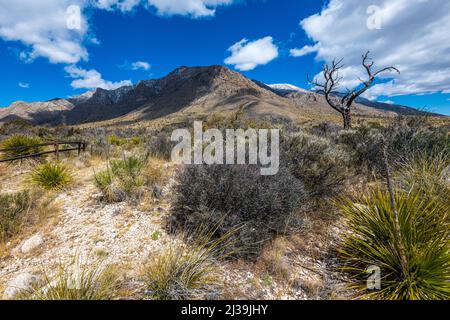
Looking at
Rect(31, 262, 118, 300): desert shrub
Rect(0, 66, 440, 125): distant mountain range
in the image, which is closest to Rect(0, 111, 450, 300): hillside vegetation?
Rect(31, 262, 118, 300): desert shrub

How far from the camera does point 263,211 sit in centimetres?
331

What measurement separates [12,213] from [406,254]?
6.05 m

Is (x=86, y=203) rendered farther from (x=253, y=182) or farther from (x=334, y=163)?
(x=334, y=163)

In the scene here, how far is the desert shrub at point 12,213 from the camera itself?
340cm

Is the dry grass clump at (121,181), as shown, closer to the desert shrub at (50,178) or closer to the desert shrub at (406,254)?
the desert shrub at (50,178)

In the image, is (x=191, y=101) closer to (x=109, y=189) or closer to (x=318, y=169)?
(x=109, y=189)

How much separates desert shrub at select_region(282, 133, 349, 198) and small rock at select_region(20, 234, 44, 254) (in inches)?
181

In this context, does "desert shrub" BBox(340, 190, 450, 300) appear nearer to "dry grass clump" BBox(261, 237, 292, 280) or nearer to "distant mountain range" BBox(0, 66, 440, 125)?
"dry grass clump" BBox(261, 237, 292, 280)

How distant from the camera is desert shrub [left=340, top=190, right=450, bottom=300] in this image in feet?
6.85

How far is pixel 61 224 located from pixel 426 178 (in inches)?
265

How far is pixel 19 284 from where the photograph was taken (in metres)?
2.37

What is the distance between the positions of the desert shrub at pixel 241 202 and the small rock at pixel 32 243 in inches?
83.1

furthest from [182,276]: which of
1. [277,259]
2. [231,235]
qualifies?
[277,259]

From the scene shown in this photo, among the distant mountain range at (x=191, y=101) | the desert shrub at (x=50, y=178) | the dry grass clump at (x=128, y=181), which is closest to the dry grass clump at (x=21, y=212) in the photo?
→ the desert shrub at (x=50, y=178)
